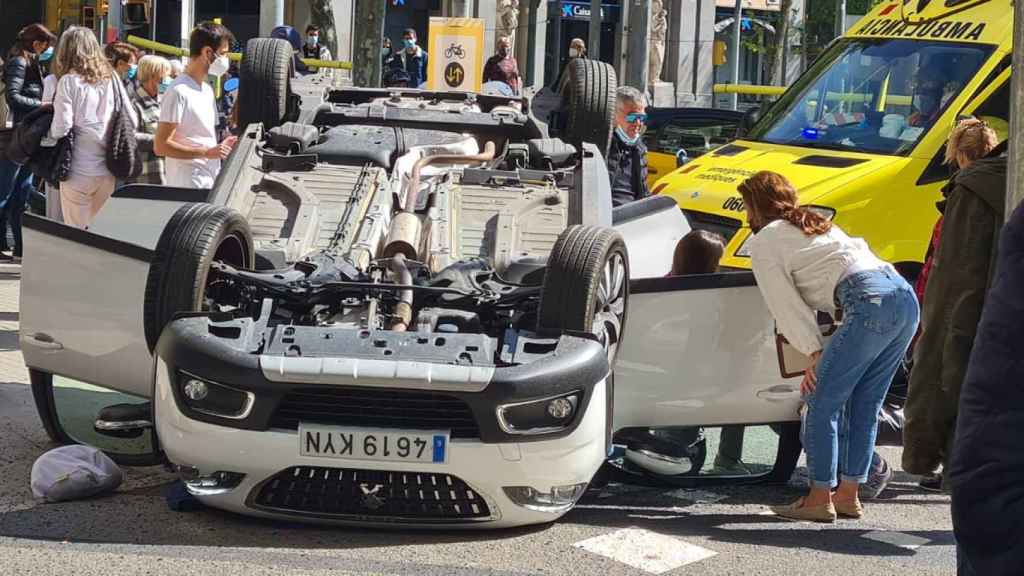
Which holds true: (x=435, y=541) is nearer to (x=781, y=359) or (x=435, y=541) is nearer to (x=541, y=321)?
(x=541, y=321)

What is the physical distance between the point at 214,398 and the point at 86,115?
4.88m

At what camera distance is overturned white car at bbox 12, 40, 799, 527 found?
5.66 meters

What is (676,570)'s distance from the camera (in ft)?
18.6

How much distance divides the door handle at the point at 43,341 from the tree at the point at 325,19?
17.4 m

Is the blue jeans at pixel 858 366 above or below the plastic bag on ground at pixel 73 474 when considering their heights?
above

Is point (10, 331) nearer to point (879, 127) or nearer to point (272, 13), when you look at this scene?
point (879, 127)

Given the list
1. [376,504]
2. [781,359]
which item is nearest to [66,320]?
[376,504]

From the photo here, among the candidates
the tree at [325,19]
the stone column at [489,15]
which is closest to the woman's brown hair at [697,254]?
the tree at [325,19]

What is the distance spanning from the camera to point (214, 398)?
226 inches

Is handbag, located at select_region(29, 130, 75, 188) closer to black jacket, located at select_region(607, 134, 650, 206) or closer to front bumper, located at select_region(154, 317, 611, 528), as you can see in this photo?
black jacket, located at select_region(607, 134, 650, 206)

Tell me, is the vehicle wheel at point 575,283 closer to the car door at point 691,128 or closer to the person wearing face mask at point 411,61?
the car door at point 691,128

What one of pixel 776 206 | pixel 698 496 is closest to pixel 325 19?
pixel 698 496

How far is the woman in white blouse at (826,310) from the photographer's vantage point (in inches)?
247

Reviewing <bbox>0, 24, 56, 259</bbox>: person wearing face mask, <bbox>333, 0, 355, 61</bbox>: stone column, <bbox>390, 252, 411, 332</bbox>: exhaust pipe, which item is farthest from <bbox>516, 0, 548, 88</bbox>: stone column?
<bbox>390, 252, 411, 332</bbox>: exhaust pipe
